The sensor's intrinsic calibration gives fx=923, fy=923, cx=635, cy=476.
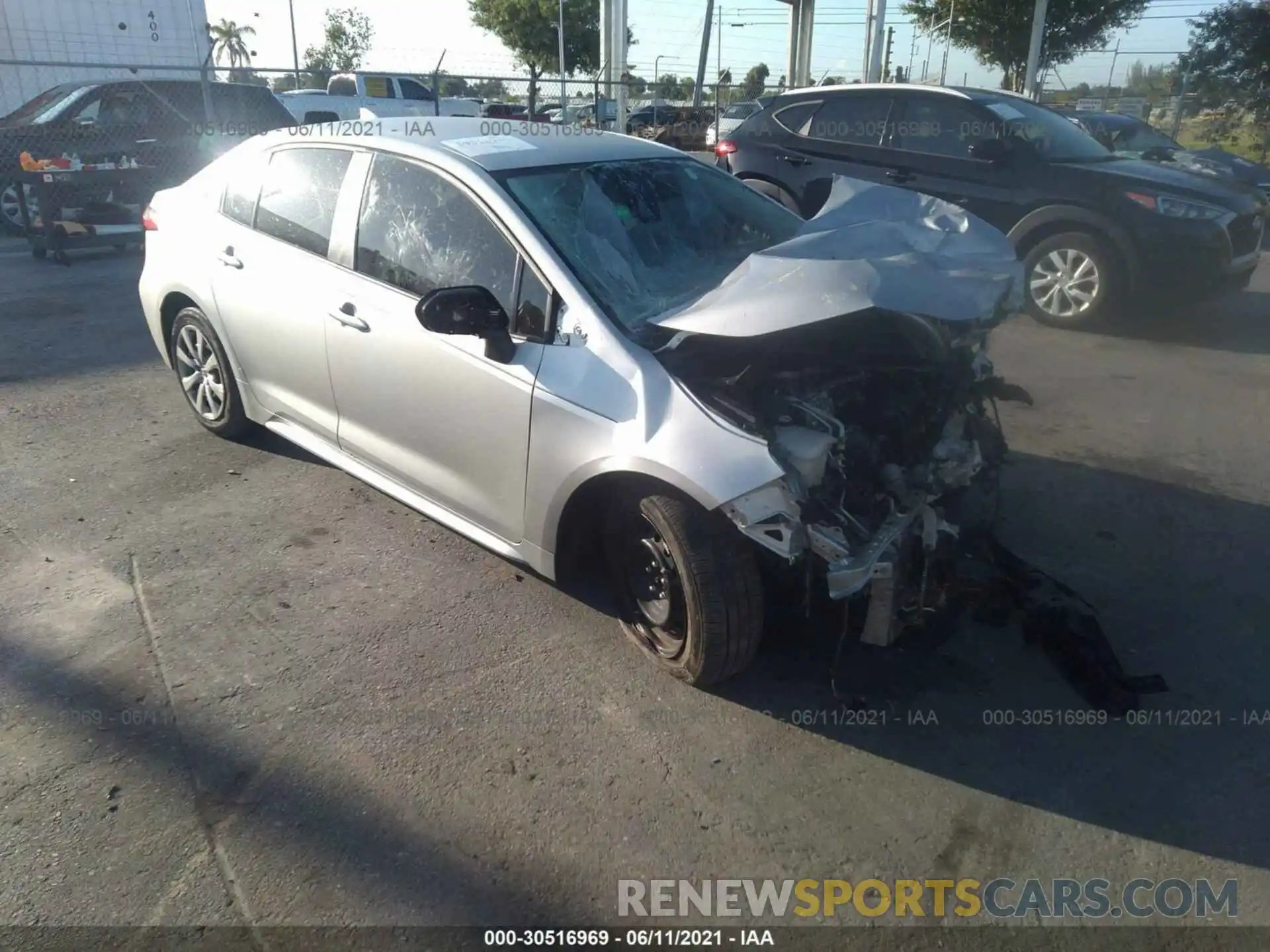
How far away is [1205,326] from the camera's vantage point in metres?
8.27

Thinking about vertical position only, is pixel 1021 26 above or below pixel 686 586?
above

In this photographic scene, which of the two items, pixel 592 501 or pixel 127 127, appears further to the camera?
pixel 127 127

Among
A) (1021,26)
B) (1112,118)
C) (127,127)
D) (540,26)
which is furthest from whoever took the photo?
(540,26)

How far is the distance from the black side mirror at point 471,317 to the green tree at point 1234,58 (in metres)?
22.4

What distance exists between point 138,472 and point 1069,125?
8255mm

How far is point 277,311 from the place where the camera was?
4.23m

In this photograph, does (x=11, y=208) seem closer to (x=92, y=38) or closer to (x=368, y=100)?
(x=92, y=38)

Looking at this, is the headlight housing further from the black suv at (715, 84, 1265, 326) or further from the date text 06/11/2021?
the date text 06/11/2021

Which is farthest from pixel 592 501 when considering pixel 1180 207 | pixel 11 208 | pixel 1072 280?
pixel 11 208

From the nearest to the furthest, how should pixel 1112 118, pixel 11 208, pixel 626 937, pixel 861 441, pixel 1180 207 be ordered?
1. pixel 626 937
2. pixel 861 441
3. pixel 1180 207
4. pixel 11 208
5. pixel 1112 118

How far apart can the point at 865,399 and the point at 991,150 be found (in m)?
5.82

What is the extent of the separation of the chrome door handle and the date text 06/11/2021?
238 cm

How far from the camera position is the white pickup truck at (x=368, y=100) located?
18.1 m

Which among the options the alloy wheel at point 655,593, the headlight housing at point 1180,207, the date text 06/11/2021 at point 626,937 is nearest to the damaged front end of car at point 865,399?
the alloy wheel at point 655,593
